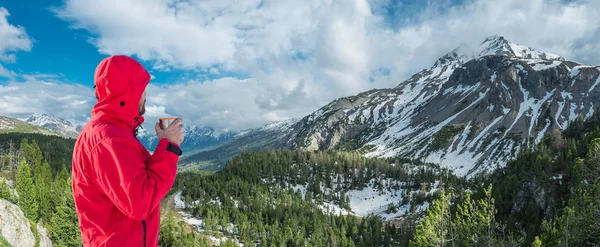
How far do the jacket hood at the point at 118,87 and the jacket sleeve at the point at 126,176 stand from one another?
475 millimetres

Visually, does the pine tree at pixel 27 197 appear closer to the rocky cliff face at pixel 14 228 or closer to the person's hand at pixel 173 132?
the rocky cliff face at pixel 14 228

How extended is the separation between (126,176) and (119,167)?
0.10 metres

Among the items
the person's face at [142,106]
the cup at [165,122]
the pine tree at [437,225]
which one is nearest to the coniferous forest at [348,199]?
the pine tree at [437,225]

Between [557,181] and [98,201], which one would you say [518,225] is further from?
[98,201]

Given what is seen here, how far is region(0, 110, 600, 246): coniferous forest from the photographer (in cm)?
2372

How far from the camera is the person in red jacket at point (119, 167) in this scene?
2.71 metres

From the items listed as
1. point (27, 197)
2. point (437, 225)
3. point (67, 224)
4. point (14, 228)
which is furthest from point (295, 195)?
point (437, 225)

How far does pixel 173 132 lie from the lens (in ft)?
10.6

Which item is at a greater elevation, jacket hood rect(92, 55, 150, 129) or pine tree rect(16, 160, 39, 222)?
jacket hood rect(92, 55, 150, 129)

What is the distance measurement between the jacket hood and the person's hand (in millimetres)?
296

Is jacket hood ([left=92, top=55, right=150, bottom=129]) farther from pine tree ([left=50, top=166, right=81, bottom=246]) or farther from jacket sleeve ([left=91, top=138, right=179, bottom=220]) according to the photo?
pine tree ([left=50, top=166, right=81, bottom=246])

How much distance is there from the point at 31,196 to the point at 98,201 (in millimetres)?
Result: 60898

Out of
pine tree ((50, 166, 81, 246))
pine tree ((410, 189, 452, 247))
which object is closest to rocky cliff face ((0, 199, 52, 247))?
pine tree ((50, 166, 81, 246))

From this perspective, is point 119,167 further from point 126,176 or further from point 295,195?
point 295,195
